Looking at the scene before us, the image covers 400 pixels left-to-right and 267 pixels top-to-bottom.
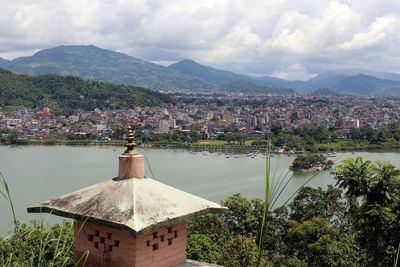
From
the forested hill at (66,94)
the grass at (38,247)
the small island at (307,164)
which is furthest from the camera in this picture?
the forested hill at (66,94)

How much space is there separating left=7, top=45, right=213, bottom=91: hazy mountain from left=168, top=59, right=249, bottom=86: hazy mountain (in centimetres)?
2556

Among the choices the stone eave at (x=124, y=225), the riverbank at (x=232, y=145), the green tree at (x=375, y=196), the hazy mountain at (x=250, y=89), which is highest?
the hazy mountain at (x=250, y=89)

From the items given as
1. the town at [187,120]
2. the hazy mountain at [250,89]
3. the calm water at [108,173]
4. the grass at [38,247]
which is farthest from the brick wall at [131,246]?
the hazy mountain at [250,89]

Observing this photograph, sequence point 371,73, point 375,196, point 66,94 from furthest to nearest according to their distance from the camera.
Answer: point 371,73 → point 66,94 → point 375,196

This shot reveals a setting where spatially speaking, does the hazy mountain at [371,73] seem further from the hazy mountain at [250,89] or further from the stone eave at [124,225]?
the stone eave at [124,225]

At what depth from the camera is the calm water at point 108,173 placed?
46.1 feet

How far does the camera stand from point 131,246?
1.50 meters

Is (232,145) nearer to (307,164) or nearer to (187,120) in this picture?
(307,164)

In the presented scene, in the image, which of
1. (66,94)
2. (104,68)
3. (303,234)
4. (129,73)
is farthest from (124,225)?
(104,68)

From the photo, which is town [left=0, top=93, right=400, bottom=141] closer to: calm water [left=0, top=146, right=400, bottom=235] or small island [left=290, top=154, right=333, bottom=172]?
calm water [left=0, top=146, right=400, bottom=235]

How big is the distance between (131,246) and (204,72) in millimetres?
162871

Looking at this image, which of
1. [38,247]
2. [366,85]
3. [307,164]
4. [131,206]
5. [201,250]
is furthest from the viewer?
[366,85]

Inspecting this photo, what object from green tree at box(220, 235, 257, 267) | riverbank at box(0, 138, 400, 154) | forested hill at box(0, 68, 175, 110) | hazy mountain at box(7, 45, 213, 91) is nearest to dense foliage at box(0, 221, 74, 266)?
green tree at box(220, 235, 257, 267)

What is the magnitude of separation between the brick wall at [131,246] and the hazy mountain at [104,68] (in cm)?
11447
